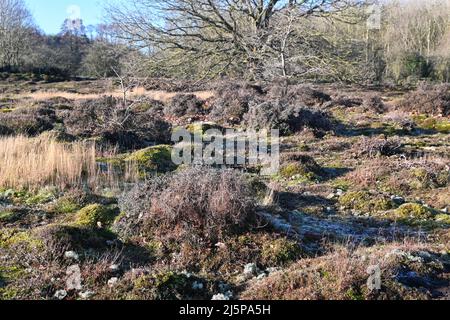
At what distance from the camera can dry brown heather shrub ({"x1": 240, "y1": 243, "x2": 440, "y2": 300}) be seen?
340 centimetres

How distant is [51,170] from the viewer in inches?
263

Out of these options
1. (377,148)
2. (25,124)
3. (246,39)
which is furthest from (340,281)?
(246,39)

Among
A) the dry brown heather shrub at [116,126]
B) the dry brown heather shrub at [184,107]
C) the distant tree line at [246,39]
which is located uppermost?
the distant tree line at [246,39]

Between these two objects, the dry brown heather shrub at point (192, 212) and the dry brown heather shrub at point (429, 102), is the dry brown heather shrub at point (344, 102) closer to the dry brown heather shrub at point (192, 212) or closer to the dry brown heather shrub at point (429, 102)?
the dry brown heather shrub at point (429, 102)

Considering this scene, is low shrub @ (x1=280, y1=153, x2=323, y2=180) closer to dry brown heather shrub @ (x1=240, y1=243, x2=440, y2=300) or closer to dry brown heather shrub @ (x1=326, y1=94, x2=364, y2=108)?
dry brown heather shrub @ (x1=240, y1=243, x2=440, y2=300)

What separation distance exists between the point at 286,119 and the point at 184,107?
487cm

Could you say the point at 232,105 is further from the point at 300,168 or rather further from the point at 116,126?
the point at 300,168

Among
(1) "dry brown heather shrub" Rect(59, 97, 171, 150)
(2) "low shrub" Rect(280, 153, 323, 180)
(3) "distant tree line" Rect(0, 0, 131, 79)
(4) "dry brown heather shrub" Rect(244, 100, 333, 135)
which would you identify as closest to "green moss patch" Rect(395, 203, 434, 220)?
(2) "low shrub" Rect(280, 153, 323, 180)

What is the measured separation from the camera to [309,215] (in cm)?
578

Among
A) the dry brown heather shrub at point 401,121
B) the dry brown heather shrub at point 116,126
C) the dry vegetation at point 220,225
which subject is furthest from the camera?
the dry brown heather shrub at point 401,121

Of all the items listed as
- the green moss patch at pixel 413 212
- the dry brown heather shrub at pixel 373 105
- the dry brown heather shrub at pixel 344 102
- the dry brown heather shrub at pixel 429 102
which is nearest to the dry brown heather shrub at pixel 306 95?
the dry brown heather shrub at pixel 344 102

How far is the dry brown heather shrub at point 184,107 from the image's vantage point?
15.6 m

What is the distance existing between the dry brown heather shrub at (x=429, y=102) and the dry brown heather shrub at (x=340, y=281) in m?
13.0
